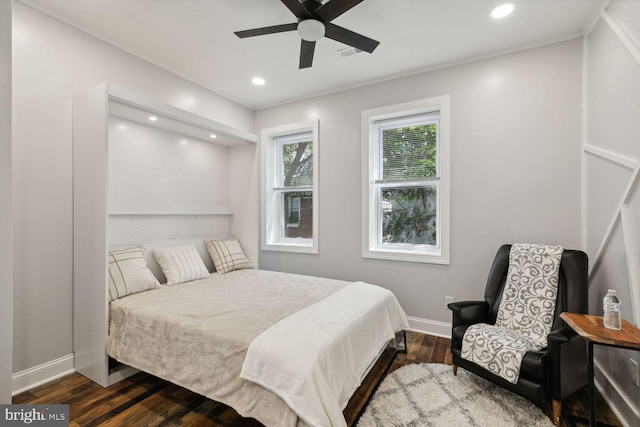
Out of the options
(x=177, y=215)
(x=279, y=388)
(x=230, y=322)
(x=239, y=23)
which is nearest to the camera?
(x=279, y=388)

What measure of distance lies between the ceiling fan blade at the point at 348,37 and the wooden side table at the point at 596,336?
2.16m

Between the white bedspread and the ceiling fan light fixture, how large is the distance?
1962 mm

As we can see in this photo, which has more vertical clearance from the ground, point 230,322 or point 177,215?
point 177,215

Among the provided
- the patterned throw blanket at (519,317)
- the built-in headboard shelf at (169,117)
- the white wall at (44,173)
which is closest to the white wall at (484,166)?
the patterned throw blanket at (519,317)

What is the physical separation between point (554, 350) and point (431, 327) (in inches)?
58.4

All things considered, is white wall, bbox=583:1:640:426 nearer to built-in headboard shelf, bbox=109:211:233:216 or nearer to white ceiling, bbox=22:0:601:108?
white ceiling, bbox=22:0:601:108

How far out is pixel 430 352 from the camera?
2799mm

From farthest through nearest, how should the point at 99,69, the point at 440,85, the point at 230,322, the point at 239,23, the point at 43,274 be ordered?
1. the point at 440,85
2. the point at 99,69
3. the point at 239,23
4. the point at 43,274
5. the point at 230,322

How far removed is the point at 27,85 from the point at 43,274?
145 cm

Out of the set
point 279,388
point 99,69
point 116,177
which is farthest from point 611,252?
point 99,69

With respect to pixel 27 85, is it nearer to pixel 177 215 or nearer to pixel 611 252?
pixel 177 215

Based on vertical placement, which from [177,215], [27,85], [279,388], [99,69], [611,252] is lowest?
[279,388]

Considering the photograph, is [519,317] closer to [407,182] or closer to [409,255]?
[409,255]

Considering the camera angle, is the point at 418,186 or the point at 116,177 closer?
the point at 116,177
